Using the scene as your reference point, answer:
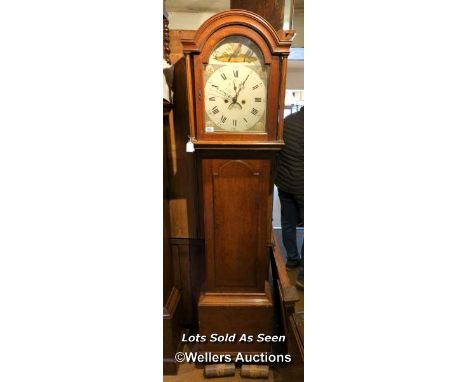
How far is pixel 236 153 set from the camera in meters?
1.08

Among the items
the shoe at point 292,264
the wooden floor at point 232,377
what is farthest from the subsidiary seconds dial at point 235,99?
the wooden floor at point 232,377

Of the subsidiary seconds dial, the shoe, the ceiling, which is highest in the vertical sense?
the ceiling

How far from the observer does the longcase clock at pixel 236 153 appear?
1.00 m

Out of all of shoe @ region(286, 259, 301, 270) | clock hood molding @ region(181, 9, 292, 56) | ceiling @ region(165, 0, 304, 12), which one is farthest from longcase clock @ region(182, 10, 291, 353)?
ceiling @ region(165, 0, 304, 12)

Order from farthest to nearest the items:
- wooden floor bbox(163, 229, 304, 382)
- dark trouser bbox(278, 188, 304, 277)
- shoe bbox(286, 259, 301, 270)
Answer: shoe bbox(286, 259, 301, 270) < dark trouser bbox(278, 188, 304, 277) < wooden floor bbox(163, 229, 304, 382)

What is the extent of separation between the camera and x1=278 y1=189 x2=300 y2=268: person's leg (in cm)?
116

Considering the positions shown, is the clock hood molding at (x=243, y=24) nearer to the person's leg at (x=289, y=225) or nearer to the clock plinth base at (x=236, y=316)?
the person's leg at (x=289, y=225)

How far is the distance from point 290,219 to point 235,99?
497 mm

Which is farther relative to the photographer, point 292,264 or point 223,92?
point 292,264

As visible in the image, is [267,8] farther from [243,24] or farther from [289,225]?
[289,225]

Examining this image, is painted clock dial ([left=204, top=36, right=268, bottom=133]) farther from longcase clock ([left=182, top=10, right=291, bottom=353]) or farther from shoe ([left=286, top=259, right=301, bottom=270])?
shoe ([left=286, top=259, right=301, bottom=270])

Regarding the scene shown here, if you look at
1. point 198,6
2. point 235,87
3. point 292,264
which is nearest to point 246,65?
point 235,87

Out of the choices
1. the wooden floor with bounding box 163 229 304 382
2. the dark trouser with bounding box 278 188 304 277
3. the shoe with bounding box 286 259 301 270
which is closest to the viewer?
the wooden floor with bounding box 163 229 304 382

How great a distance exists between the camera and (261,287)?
1186 millimetres
